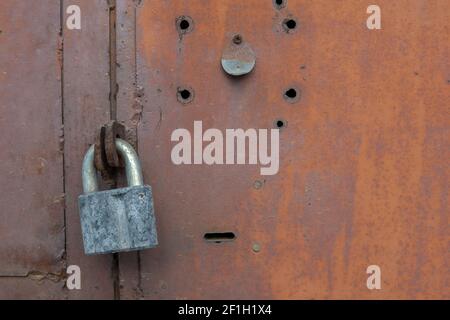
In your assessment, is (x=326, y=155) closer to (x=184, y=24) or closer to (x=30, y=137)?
(x=184, y=24)

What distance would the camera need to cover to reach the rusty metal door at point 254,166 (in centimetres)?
91

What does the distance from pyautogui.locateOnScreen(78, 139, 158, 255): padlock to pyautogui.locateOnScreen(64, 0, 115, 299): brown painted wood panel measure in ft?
0.27

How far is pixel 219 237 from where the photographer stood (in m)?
0.92

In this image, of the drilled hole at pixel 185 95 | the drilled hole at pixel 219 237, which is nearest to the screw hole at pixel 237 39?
the drilled hole at pixel 185 95

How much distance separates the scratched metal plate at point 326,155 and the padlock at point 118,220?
Answer: 97mm

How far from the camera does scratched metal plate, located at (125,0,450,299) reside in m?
0.91

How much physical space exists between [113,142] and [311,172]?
0.35m

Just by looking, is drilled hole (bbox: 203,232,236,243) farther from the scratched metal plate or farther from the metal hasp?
the metal hasp

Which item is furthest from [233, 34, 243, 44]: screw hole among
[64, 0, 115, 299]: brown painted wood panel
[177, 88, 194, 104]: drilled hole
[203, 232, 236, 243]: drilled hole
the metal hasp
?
[203, 232, 236, 243]: drilled hole

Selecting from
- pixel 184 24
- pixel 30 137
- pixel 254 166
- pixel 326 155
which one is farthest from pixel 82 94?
pixel 326 155

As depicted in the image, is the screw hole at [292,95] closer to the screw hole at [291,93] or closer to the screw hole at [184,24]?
the screw hole at [291,93]

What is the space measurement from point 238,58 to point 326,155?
24 centimetres

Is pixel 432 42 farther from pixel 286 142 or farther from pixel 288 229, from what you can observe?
pixel 288 229

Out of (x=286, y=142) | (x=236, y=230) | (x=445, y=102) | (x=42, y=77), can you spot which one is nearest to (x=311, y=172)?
(x=286, y=142)
